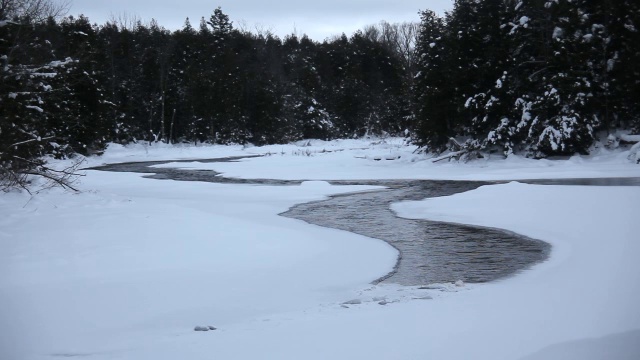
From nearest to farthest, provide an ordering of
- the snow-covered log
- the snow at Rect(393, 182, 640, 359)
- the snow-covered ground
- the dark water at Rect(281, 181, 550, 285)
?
the snow-covered ground, the snow at Rect(393, 182, 640, 359), the dark water at Rect(281, 181, 550, 285), the snow-covered log

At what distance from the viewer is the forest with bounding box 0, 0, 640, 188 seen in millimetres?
20375

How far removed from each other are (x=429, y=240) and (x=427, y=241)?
0.36 ft

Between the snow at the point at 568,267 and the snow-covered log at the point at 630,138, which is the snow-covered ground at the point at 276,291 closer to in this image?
the snow at the point at 568,267

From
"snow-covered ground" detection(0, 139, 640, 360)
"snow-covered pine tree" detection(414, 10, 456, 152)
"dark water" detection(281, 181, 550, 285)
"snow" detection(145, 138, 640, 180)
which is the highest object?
"snow-covered pine tree" detection(414, 10, 456, 152)

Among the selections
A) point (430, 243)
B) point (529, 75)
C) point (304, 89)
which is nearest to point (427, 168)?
point (529, 75)

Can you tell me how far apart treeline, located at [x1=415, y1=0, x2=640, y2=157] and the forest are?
7 centimetres

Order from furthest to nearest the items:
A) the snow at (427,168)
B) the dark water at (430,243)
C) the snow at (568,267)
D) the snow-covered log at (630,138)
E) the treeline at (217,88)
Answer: the treeline at (217,88), the snow-covered log at (630,138), the snow at (427,168), the dark water at (430,243), the snow at (568,267)

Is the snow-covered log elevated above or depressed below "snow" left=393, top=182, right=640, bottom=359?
above

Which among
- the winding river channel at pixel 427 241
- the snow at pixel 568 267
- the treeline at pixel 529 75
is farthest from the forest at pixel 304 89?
the snow at pixel 568 267

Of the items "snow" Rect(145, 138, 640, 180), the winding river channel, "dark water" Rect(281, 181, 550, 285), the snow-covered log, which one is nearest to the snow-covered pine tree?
"snow" Rect(145, 138, 640, 180)

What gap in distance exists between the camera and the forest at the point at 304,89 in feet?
66.8

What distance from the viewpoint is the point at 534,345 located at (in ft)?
16.5

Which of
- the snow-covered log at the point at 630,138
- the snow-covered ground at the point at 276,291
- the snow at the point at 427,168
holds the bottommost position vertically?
the snow-covered ground at the point at 276,291

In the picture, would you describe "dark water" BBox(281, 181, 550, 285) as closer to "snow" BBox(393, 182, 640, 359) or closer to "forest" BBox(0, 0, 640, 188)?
"snow" BBox(393, 182, 640, 359)
